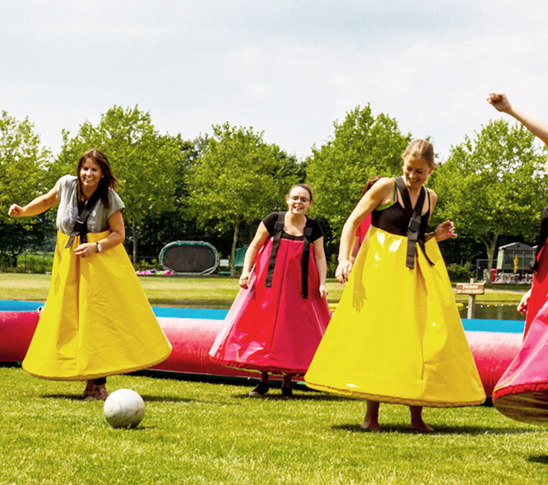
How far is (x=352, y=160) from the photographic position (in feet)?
143

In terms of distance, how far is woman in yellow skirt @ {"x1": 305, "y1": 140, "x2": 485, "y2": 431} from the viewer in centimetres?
511

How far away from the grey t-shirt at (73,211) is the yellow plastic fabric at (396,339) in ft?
8.06

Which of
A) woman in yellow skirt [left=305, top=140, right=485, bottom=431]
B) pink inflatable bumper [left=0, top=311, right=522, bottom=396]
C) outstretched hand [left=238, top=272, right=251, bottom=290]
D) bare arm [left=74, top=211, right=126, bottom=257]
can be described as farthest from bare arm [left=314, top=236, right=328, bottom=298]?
bare arm [left=74, top=211, right=126, bottom=257]

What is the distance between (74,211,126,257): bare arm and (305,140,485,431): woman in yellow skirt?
225 cm

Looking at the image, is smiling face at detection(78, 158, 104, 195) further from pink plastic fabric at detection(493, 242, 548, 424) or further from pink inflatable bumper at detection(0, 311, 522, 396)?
pink plastic fabric at detection(493, 242, 548, 424)

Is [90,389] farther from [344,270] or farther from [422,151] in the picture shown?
[422,151]

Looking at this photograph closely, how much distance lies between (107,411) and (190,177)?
149ft

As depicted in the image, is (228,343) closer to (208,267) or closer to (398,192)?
(398,192)

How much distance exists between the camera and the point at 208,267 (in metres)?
50.1

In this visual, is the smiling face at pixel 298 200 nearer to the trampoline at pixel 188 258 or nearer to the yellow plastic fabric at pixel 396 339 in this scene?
the yellow plastic fabric at pixel 396 339

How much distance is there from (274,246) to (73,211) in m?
2.09

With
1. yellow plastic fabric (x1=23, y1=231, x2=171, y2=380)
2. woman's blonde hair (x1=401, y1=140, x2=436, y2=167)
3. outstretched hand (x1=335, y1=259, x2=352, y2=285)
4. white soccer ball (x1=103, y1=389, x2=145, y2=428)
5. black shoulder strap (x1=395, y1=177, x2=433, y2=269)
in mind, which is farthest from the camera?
yellow plastic fabric (x1=23, y1=231, x2=171, y2=380)

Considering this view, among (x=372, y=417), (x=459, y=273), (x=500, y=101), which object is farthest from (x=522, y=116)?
(x=459, y=273)

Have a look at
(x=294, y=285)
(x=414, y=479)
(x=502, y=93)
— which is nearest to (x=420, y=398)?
(x=414, y=479)
